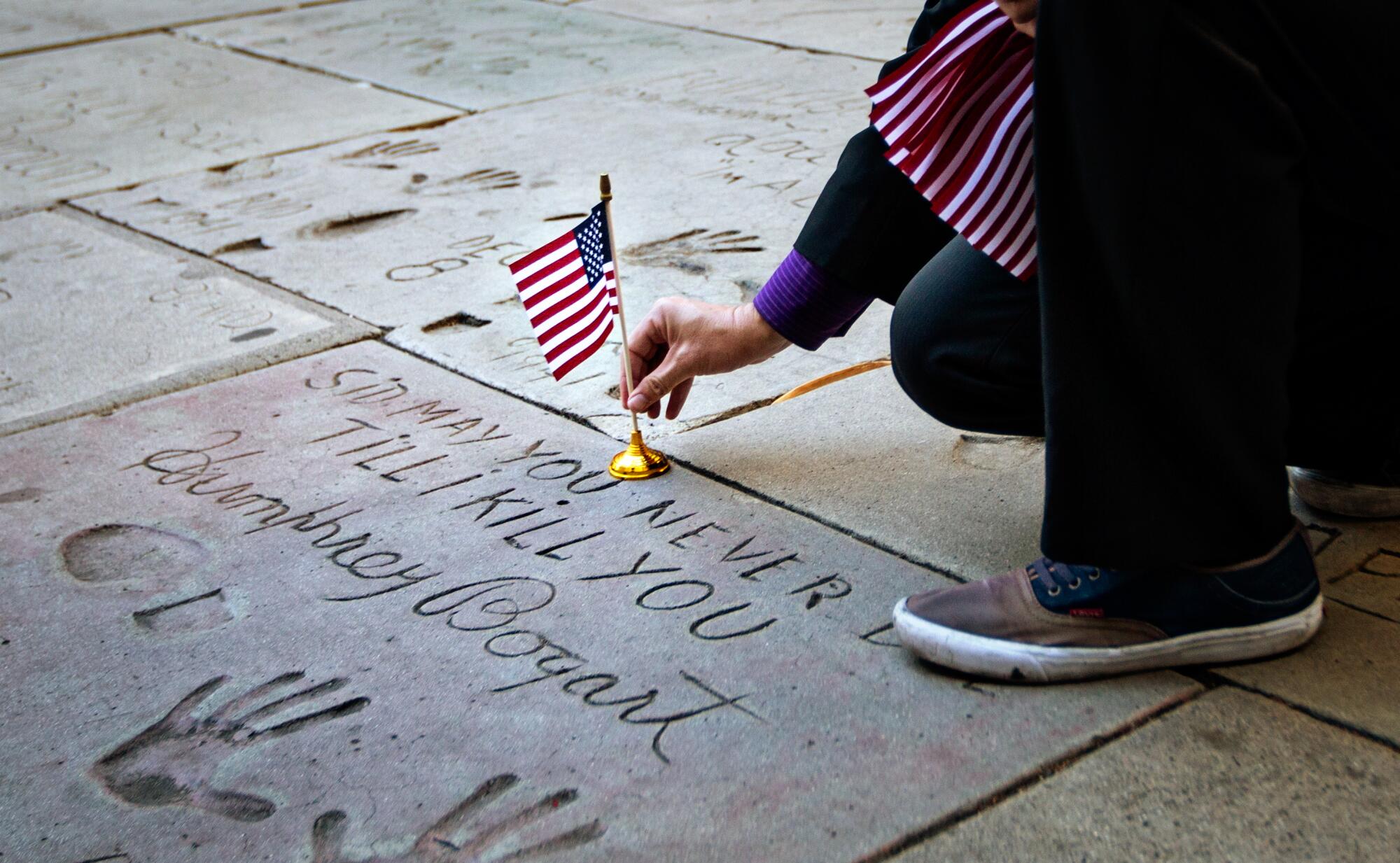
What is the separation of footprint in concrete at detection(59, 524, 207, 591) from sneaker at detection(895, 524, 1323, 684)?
3.33 ft

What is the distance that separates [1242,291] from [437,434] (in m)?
1.32

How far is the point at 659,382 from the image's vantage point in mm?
1972

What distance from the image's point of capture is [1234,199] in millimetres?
1315

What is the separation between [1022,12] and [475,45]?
15.1 feet

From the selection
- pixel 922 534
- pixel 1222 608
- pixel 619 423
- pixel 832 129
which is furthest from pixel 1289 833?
pixel 832 129

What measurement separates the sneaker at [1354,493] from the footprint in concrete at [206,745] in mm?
1214

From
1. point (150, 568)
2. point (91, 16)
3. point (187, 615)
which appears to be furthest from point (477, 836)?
point (91, 16)

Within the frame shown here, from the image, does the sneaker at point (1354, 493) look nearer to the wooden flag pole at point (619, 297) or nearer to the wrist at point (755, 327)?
the wrist at point (755, 327)

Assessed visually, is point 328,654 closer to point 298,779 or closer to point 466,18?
point 298,779

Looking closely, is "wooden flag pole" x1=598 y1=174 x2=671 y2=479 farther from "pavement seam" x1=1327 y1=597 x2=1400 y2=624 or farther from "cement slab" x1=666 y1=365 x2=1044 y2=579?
"pavement seam" x1=1327 y1=597 x2=1400 y2=624

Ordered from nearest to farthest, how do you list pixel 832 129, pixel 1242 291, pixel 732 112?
pixel 1242 291 → pixel 832 129 → pixel 732 112

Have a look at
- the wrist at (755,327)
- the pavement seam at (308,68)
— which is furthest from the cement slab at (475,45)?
the wrist at (755,327)

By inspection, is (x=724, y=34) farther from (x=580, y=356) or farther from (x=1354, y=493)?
(x=1354, y=493)

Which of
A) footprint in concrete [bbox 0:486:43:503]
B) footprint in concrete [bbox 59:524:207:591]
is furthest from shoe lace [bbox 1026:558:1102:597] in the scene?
footprint in concrete [bbox 0:486:43:503]
